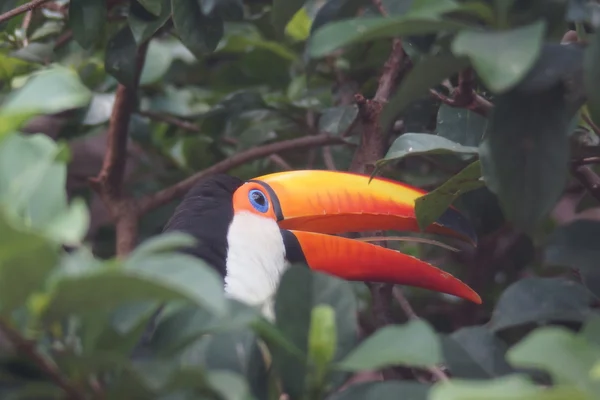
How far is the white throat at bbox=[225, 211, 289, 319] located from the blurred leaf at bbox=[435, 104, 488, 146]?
395 mm

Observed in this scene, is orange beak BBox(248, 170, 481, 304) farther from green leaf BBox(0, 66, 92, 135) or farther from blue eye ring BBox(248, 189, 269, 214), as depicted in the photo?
green leaf BBox(0, 66, 92, 135)

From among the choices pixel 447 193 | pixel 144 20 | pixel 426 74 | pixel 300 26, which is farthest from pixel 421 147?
pixel 300 26

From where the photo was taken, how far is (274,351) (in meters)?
0.89

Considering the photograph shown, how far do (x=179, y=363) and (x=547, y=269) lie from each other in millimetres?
1583

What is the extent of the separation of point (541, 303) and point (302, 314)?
30cm

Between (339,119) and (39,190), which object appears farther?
(339,119)

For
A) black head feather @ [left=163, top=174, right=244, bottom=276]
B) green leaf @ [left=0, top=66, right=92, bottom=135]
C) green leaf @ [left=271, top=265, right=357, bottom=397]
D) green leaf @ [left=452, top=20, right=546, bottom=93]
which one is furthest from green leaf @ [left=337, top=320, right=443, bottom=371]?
black head feather @ [left=163, top=174, right=244, bottom=276]

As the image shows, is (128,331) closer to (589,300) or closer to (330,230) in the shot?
(589,300)

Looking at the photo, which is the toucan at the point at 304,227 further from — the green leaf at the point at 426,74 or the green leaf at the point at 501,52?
the green leaf at the point at 501,52

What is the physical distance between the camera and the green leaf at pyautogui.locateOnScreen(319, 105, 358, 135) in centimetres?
183

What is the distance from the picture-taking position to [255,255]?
1.64 m

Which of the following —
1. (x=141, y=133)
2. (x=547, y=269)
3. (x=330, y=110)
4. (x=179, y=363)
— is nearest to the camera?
(x=179, y=363)

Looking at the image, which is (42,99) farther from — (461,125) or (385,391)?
(461,125)

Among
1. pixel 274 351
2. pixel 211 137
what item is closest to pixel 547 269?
pixel 211 137
